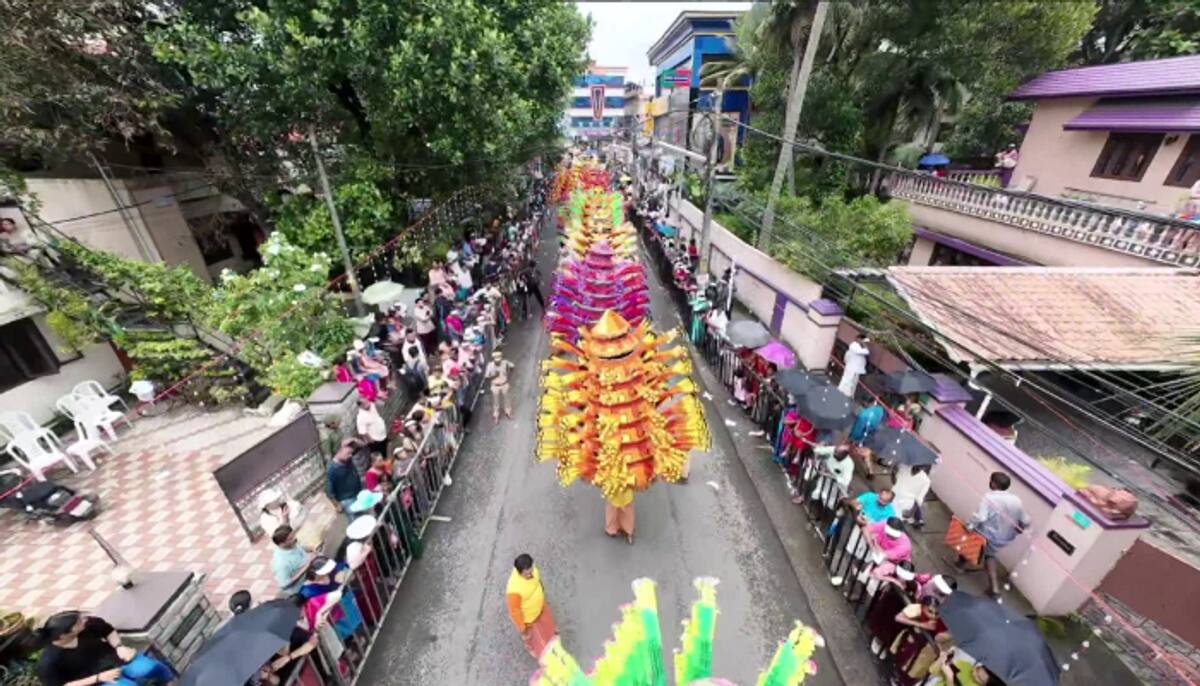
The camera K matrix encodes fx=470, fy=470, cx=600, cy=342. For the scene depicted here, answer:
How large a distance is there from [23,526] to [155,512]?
1900mm

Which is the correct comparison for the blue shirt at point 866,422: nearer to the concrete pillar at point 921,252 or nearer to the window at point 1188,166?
the window at point 1188,166

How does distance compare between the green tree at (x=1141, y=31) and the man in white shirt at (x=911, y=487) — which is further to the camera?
the green tree at (x=1141, y=31)

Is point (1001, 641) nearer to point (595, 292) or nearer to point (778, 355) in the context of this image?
point (778, 355)

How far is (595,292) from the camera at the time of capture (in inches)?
412

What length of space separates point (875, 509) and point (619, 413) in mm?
3230

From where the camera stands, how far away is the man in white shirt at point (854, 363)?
9016 millimetres

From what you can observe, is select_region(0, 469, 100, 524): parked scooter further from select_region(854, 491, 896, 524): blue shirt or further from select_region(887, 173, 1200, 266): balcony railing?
select_region(887, 173, 1200, 266): balcony railing

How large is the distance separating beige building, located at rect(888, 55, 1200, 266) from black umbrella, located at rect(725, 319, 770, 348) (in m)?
4.31

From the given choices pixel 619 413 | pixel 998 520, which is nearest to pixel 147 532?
pixel 619 413

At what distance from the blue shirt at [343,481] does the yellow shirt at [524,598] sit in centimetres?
294

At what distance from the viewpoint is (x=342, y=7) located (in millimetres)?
8891

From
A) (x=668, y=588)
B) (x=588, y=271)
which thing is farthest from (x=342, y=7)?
(x=668, y=588)

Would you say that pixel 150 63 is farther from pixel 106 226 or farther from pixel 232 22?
pixel 106 226

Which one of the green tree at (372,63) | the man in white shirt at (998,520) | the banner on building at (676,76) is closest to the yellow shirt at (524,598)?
the man in white shirt at (998,520)
